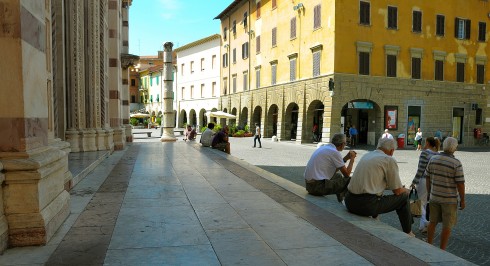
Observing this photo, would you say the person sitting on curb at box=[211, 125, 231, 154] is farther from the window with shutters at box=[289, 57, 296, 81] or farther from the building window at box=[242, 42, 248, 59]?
the building window at box=[242, 42, 248, 59]

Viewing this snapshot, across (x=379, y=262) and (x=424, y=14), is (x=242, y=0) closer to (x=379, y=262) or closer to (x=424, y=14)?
(x=424, y=14)

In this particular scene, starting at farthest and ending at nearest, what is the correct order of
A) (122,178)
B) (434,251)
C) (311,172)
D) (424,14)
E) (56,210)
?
(424,14) → (122,178) → (311,172) → (56,210) → (434,251)

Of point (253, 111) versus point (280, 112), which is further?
point (253, 111)

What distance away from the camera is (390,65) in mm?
27156

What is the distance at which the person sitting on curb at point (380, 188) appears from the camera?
529 centimetres

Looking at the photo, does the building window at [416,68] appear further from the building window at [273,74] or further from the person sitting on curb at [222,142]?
the person sitting on curb at [222,142]

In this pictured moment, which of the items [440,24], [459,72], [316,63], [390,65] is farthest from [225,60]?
[459,72]

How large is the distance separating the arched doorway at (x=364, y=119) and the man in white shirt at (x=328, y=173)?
20.5 meters

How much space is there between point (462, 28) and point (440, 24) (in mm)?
2512

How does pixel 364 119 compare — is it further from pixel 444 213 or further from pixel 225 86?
pixel 444 213

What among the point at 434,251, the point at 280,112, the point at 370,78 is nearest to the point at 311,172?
the point at 434,251

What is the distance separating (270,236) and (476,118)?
1288 inches

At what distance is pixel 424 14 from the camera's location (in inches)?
1119

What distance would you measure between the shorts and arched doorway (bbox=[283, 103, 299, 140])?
86.3ft
